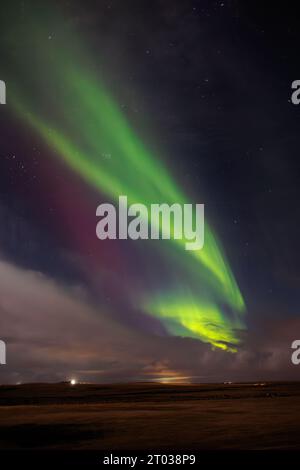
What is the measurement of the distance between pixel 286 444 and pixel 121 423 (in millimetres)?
10472

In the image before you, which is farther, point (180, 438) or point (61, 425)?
point (61, 425)

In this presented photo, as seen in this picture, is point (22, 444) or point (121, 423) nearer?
point (22, 444)

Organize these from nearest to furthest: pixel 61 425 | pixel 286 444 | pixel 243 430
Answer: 1. pixel 286 444
2. pixel 243 430
3. pixel 61 425
